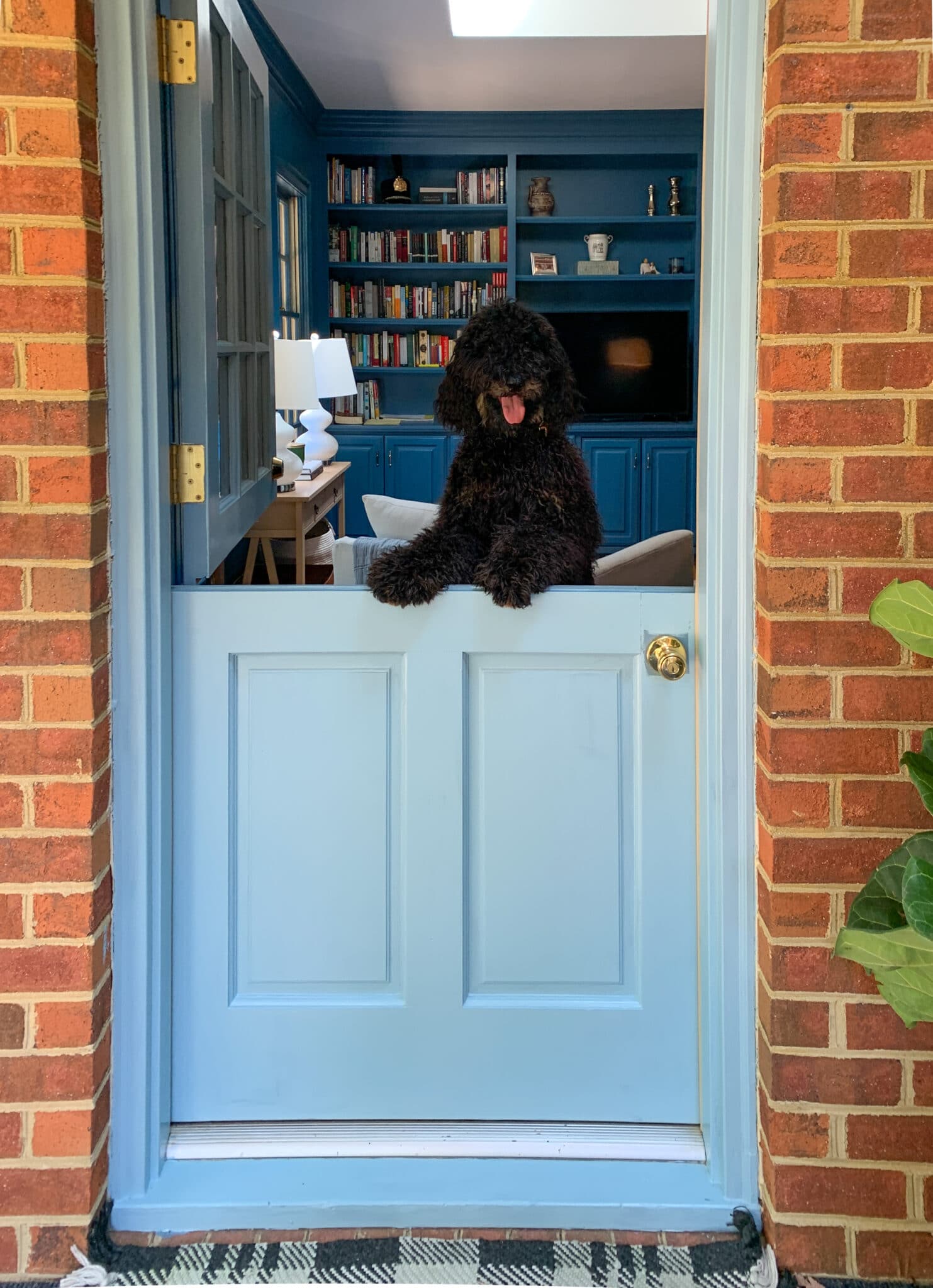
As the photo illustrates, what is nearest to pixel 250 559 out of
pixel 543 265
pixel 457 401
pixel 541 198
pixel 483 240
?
pixel 457 401

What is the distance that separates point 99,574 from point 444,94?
5.82 m

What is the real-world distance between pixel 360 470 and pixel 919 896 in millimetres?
6199

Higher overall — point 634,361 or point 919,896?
point 634,361

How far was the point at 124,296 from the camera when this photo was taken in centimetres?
164

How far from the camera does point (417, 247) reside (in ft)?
23.6

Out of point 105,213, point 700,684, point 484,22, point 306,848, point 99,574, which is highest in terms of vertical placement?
point 484,22

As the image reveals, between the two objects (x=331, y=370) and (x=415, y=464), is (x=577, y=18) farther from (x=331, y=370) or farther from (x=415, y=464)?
(x=415, y=464)

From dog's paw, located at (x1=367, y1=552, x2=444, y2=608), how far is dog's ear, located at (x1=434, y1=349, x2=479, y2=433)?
494 mm

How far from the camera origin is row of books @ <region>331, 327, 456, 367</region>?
7.31 metres

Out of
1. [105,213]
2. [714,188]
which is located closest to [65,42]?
[105,213]

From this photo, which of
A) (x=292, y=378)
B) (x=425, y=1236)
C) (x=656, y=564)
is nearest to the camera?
(x=425, y=1236)

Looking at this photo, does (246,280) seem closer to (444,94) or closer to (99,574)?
(99,574)

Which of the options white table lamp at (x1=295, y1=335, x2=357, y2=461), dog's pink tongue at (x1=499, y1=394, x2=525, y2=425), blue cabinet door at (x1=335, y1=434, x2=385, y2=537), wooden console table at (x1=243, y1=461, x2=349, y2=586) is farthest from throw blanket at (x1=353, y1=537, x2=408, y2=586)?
blue cabinet door at (x1=335, y1=434, x2=385, y2=537)

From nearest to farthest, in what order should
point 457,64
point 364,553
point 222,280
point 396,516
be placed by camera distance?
1. point 222,280
2. point 364,553
3. point 396,516
4. point 457,64
